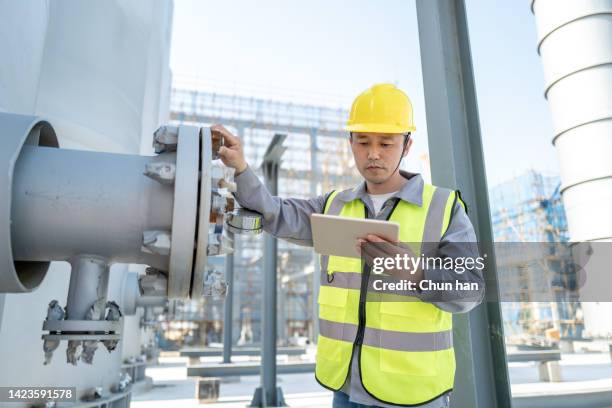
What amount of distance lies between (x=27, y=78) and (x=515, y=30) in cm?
193

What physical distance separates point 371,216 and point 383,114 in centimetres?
38

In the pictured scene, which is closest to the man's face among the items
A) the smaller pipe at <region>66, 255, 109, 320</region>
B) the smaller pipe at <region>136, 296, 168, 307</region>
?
the smaller pipe at <region>66, 255, 109, 320</region>

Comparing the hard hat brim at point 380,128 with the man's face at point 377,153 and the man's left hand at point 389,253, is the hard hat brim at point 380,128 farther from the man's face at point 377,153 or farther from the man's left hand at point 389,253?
the man's left hand at point 389,253

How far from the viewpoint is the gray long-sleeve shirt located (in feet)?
4.31

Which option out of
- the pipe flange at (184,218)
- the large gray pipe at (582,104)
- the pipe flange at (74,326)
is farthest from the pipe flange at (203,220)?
the large gray pipe at (582,104)

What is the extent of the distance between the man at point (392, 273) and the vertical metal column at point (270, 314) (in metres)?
3.66

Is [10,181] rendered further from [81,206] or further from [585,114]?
[585,114]

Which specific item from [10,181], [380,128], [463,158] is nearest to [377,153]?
[380,128]

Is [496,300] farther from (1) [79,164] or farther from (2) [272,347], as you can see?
(2) [272,347]

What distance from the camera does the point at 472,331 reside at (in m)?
1.92

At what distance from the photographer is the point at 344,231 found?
4.28 ft

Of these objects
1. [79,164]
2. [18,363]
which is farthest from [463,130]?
[18,363]

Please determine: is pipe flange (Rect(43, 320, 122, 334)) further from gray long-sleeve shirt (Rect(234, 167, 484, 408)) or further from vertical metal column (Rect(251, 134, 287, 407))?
vertical metal column (Rect(251, 134, 287, 407))

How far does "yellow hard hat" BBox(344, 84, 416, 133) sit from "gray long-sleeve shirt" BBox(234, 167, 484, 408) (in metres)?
0.20
